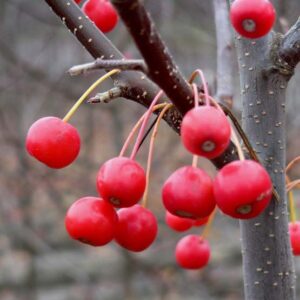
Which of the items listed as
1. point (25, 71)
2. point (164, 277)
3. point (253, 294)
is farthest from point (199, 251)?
point (164, 277)

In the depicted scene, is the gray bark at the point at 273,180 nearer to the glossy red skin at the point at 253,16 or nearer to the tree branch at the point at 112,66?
the glossy red skin at the point at 253,16

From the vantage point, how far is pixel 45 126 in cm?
113

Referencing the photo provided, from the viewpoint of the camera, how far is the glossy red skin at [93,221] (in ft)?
3.56

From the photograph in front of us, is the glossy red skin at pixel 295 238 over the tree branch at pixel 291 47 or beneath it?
beneath

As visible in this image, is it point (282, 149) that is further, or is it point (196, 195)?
point (282, 149)

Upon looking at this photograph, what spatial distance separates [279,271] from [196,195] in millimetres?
431

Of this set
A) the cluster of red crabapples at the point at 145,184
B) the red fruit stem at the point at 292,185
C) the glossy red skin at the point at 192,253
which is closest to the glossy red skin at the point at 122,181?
the cluster of red crabapples at the point at 145,184

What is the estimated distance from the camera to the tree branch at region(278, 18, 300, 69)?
3.95ft

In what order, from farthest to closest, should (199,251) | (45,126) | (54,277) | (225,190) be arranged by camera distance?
1. (54,277)
2. (199,251)
3. (45,126)
4. (225,190)

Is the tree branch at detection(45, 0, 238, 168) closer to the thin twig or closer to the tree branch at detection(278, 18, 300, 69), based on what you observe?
the thin twig

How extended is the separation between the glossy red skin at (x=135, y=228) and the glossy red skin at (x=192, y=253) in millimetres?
560

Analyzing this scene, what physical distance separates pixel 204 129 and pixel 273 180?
455 mm

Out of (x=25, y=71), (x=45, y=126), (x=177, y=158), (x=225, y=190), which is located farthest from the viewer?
(x=177, y=158)

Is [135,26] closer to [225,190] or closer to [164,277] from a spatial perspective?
→ [225,190]
